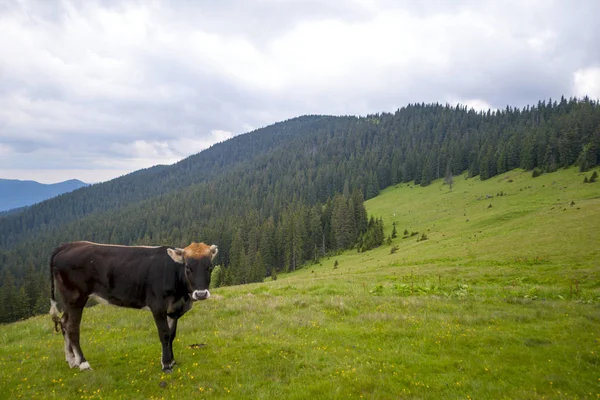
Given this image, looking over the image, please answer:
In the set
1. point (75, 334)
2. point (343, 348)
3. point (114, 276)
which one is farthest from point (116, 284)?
point (343, 348)

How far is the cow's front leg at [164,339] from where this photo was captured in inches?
333

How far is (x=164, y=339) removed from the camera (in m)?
8.45

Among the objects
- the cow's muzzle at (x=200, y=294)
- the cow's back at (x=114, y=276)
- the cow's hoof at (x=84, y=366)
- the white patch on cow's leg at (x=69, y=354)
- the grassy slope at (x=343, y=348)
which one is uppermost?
the cow's back at (x=114, y=276)

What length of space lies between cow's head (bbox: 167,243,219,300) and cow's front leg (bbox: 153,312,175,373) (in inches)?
42.8

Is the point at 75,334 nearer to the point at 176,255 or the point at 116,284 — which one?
the point at 116,284

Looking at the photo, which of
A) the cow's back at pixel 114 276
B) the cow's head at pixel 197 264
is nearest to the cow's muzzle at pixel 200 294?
the cow's head at pixel 197 264

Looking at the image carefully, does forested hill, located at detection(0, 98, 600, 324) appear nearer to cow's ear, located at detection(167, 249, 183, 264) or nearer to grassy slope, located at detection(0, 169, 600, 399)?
grassy slope, located at detection(0, 169, 600, 399)

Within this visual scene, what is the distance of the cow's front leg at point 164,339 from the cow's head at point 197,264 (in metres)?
1.09

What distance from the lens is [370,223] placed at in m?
89.9

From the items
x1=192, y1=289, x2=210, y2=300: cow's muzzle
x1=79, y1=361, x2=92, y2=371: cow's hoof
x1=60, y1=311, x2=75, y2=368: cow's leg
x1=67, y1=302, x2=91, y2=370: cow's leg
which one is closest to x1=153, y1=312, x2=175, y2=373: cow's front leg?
x1=192, y1=289, x2=210, y2=300: cow's muzzle

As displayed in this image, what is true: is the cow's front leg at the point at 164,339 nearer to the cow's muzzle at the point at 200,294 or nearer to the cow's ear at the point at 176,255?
the cow's ear at the point at 176,255

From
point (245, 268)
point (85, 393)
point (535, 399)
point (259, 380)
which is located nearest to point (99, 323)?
point (85, 393)

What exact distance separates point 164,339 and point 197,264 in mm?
2339

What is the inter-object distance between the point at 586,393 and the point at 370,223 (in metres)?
84.1
